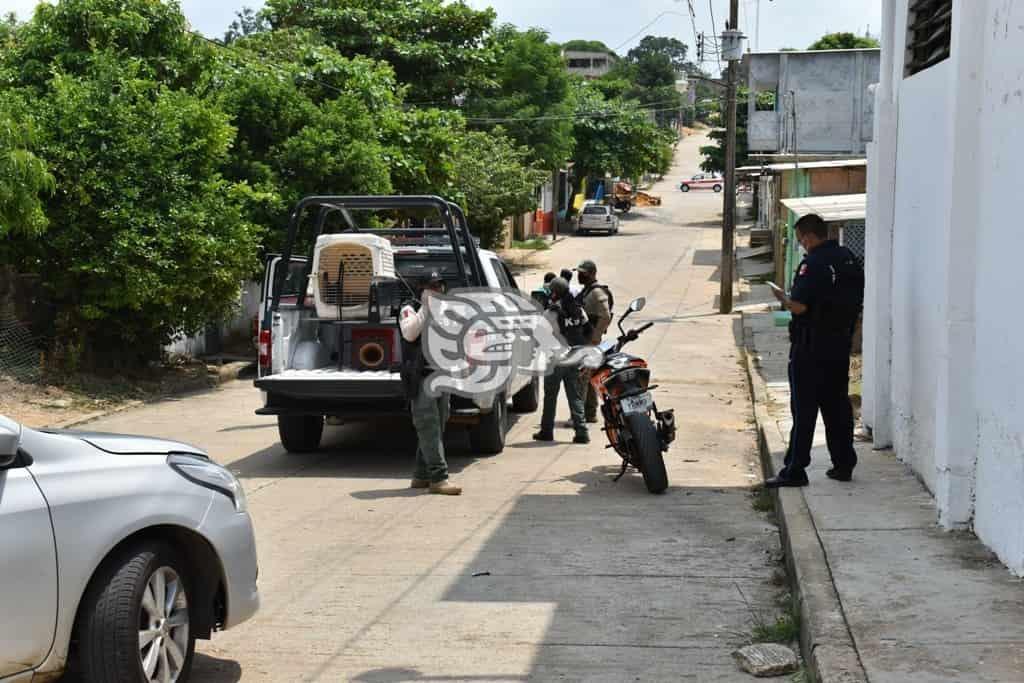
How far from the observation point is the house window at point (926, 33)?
28.9ft

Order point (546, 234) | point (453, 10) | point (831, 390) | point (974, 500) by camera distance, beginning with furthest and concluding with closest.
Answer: point (546, 234), point (453, 10), point (831, 390), point (974, 500)

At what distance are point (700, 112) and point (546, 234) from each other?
10367cm

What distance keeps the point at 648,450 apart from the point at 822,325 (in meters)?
1.80

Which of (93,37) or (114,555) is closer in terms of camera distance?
(114,555)

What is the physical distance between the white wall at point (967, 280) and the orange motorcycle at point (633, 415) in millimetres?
1820

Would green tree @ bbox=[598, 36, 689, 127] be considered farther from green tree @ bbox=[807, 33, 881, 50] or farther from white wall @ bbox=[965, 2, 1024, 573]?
white wall @ bbox=[965, 2, 1024, 573]

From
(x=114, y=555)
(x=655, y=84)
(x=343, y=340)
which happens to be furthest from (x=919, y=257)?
(x=655, y=84)

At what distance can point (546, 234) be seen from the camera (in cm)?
6084

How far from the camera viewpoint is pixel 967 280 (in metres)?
7.45

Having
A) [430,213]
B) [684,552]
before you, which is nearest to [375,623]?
[684,552]

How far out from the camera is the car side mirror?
14.0 ft

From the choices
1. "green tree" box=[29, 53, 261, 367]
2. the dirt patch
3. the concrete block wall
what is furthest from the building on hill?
"green tree" box=[29, 53, 261, 367]

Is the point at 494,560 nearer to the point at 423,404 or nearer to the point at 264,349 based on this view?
the point at 423,404

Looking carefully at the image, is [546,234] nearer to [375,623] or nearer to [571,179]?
[571,179]
